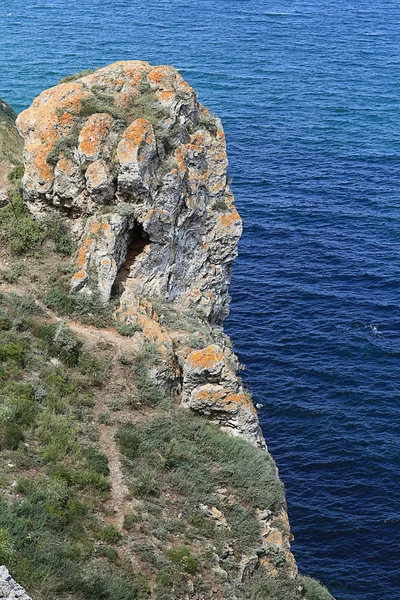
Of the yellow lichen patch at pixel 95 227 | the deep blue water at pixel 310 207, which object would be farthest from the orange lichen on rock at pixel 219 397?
the deep blue water at pixel 310 207

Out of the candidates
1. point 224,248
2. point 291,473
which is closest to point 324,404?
point 291,473

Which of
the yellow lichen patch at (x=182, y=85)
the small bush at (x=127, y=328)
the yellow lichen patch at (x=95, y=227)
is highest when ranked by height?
the yellow lichen patch at (x=182, y=85)

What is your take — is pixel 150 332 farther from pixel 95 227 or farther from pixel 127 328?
pixel 95 227

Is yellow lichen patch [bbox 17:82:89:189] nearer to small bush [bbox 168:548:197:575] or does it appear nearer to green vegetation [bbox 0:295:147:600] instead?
green vegetation [bbox 0:295:147:600]

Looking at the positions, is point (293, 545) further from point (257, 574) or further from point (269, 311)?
point (269, 311)

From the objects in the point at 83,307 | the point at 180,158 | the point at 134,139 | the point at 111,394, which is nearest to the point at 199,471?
the point at 111,394

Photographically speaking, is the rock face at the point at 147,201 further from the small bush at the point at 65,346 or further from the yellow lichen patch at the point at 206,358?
the small bush at the point at 65,346
